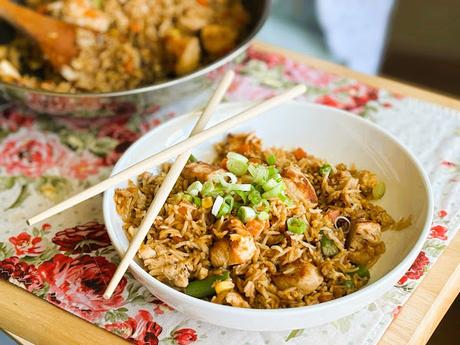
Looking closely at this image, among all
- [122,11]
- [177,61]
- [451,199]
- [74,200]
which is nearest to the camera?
[74,200]

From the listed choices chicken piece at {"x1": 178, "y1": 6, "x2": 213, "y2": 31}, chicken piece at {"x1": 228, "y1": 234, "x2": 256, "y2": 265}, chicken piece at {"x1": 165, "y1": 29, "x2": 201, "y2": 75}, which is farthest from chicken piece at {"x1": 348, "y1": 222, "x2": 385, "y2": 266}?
chicken piece at {"x1": 178, "y1": 6, "x2": 213, "y2": 31}

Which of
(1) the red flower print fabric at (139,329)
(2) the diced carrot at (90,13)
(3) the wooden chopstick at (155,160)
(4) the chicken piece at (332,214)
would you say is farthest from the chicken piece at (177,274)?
(2) the diced carrot at (90,13)

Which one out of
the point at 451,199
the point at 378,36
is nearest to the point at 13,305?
the point at 451,199

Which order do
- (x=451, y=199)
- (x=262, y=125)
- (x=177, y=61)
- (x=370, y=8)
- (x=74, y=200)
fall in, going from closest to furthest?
(x=74, y=200)
(x=451, y=199)
(x=262, y=125)
(x=177, y=61)
(x=370, y=8)

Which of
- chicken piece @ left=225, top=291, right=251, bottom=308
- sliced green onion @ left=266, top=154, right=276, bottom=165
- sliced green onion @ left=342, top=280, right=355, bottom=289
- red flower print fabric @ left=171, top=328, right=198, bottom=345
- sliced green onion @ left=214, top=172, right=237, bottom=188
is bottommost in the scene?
red flower print fabric @ left=171, top=328, right=198, bottom=345

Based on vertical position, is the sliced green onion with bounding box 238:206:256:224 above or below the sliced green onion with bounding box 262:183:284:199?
below

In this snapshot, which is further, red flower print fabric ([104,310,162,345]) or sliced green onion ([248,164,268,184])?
sliced green onion ([248,164,268,184])

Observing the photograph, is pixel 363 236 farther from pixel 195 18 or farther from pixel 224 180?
pixel 195 18

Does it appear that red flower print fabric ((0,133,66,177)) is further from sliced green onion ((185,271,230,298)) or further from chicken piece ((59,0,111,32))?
sliced green onion ((185,271,230,298))

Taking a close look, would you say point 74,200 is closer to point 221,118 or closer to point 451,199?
point 221,118
